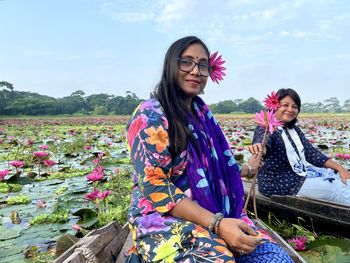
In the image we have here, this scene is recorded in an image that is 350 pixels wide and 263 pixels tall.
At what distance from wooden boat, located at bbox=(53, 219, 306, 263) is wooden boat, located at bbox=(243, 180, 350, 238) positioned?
755 mm

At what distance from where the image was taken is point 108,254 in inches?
74.6

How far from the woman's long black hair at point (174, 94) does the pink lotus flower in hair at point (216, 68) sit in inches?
4.0

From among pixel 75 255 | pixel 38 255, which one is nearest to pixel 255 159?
pixel 75 255

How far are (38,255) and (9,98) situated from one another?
35.3 metres

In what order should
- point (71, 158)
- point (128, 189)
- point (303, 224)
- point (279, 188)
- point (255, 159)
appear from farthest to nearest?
point (71, 158), point (128, 189), point (279, 188), point (303, 224), point (255, 159)

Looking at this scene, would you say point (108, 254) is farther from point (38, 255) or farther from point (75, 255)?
point (38, 255)

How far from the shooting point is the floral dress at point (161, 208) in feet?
4.41

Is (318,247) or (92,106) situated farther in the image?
(92,106)

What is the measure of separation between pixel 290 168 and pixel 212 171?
1.77 metres

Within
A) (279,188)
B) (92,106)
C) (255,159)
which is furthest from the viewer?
(92,106)

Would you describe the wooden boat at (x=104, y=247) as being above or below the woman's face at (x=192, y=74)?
below

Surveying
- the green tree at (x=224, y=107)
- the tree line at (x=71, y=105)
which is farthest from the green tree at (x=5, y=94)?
the green tree at (x=224, y=107)

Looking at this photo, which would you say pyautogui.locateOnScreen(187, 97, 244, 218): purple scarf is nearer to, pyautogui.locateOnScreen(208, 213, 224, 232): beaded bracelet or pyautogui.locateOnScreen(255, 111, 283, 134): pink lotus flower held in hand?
pyautogui.locateOnScreen(208, 213, 224, 232): beaded bracelet

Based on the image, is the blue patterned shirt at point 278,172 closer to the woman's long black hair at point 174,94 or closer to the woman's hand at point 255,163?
the woman's hand at point 255,163
